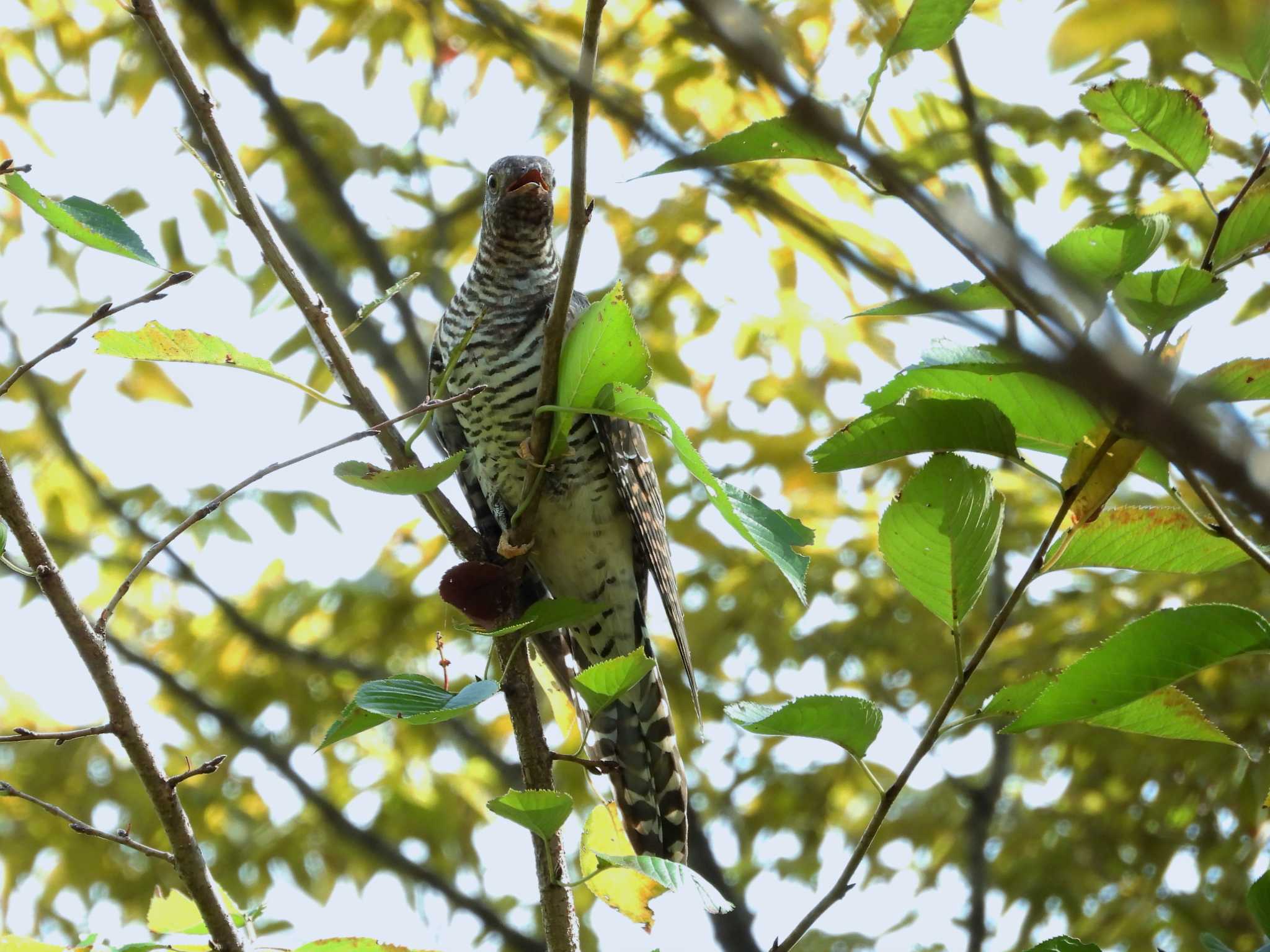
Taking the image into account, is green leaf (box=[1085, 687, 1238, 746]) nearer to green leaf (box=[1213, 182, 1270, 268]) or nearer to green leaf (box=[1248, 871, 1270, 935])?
green leaf (box=[1248, 871, 1270, 935])

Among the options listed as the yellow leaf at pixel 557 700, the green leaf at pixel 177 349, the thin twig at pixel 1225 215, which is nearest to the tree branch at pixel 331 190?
the yellow leaf at pixel 557 700

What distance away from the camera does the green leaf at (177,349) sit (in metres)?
1.44

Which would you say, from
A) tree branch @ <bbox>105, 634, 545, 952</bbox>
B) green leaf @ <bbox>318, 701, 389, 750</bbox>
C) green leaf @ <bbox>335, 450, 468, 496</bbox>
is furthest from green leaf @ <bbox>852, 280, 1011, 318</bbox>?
tree branch @ <bbox>105, 634, 545, 952</bbox>

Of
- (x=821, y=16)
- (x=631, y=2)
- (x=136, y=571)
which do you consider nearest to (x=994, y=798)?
(x=821, y=16)

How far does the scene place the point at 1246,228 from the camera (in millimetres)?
1167

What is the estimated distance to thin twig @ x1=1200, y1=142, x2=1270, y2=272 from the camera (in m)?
1.14

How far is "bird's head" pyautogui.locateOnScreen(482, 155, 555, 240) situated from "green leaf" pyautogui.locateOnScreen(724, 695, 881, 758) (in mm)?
2244

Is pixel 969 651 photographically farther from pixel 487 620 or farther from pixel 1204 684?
pixel 487 620

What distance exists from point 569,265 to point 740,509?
33 cm

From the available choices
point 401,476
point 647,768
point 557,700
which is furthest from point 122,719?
point 647,768

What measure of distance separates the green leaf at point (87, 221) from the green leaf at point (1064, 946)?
1157 mm

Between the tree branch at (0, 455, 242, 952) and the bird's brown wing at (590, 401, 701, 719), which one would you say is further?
the bird's brown wing at (590, 401, 701, 719)

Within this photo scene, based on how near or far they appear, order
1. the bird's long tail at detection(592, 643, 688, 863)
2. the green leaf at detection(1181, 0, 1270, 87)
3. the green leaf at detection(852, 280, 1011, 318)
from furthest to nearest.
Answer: the bird's long tail at detection(592, 643, 688, 863) < the green leaf at detection(852, 280, 1011, 318) < the green leaf at detection(1181, 0, 1270, 87)

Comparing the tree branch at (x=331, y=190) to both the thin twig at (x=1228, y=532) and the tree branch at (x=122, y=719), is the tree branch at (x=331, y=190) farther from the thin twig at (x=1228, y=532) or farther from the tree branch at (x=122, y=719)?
the thin twig at (x=1228, y=532)
